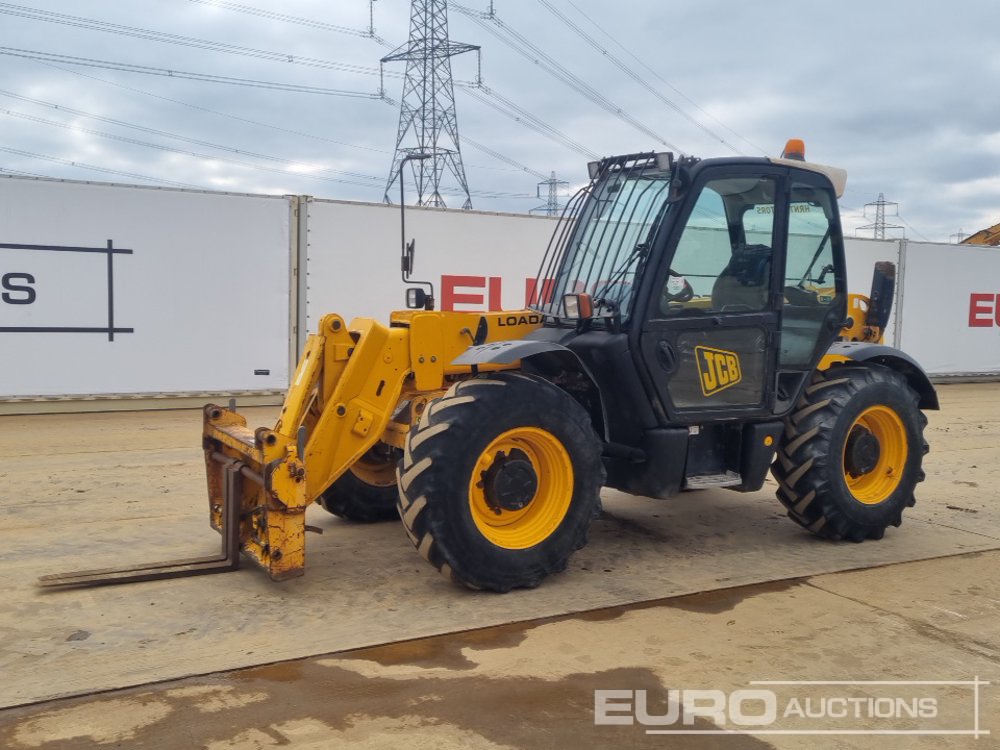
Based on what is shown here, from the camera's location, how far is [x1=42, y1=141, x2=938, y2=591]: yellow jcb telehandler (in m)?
4.71

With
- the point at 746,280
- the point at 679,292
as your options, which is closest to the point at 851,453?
the point at 746,280

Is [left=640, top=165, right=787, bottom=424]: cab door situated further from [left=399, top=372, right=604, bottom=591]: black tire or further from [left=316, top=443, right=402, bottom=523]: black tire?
[left=316, top=443, right=402, bottom=523]: black tire

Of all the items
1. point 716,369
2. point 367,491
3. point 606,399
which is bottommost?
point 367,491

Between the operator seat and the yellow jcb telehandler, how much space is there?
1 cm

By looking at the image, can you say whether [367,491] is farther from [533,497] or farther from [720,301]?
[720,301]

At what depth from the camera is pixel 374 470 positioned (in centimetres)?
619

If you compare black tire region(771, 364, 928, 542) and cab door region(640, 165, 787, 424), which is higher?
cab door region(640, 165, 787, 424)

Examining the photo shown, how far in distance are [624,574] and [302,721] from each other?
237 cm

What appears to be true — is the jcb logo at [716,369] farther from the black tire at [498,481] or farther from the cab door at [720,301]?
the black tire at [498,481]

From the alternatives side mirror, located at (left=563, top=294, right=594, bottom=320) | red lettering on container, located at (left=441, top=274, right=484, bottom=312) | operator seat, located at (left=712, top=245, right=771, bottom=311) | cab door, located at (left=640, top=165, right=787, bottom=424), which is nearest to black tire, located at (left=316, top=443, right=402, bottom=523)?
side mirror, located at (left=563, top=294, right=594, bottom=320)

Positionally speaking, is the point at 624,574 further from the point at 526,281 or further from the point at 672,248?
the point at 526,281

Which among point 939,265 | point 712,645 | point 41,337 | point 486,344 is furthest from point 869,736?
point 939,265

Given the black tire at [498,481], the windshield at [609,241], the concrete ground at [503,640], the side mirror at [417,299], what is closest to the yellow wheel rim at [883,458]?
the concrete ground at [503,640]

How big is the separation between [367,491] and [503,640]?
7.19ft
